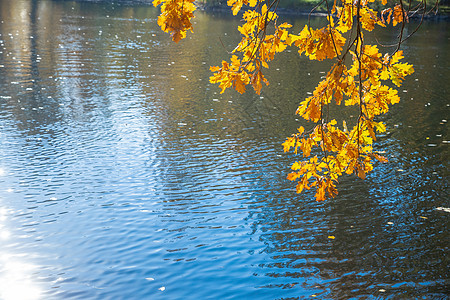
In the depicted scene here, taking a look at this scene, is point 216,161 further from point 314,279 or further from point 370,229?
point 314,279

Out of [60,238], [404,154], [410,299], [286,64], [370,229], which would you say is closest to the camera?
[410,299]

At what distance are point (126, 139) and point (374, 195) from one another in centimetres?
533

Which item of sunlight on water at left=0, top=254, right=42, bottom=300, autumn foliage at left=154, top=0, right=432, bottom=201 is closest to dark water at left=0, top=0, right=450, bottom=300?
sunlight on water at left=0, top=254, right=42, bottom=300

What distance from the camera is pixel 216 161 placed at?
32.7 feet

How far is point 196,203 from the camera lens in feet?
26.6

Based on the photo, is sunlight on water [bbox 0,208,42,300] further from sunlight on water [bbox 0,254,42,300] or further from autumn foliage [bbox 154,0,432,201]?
autumn foliage [bbox 154,0,432,201]

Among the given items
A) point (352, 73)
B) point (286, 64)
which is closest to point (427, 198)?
point (352, 73)

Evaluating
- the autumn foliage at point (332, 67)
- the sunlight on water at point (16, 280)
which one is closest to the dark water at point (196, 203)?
the sunlight on water at point (16, 280)

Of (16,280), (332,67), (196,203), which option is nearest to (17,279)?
(16,280)

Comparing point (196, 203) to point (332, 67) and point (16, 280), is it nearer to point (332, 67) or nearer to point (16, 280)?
point (16, 280)

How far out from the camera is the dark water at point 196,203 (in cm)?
604

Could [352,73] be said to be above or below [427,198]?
above

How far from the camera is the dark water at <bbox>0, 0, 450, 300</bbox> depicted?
238 inches

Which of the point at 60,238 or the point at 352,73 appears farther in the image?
the point at 60,238
